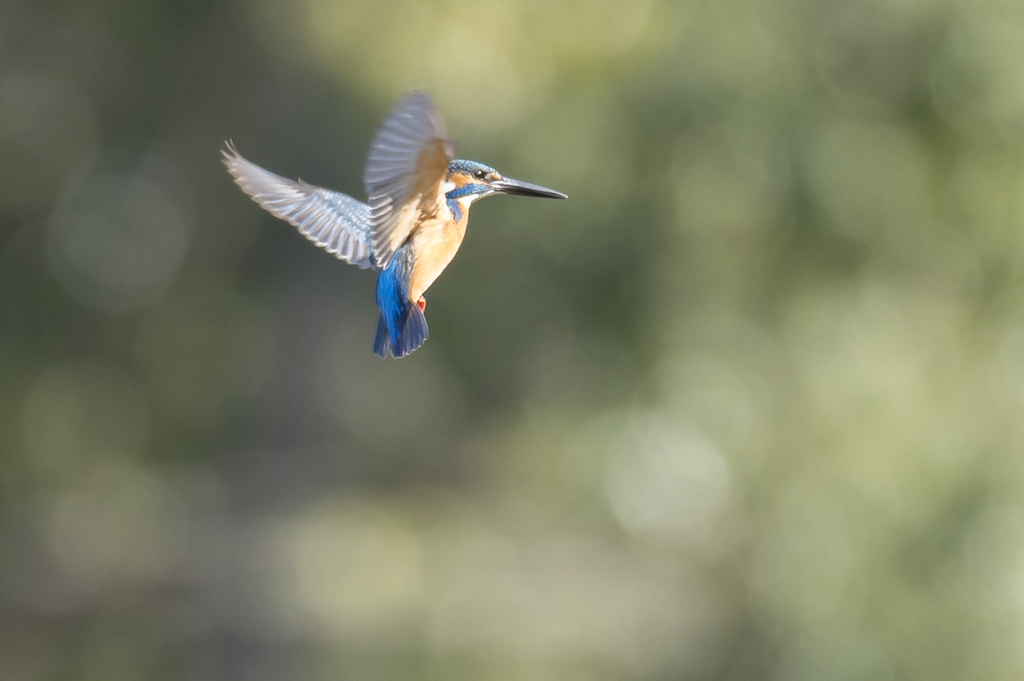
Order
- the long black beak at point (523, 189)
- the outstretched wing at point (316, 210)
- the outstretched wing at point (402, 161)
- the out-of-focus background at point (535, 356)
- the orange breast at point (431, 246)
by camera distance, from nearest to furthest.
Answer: the outstretched wing at point (402, 161), the long black beak at point (523, 189), the orange breast at point (431, 246), the outstretched wing at point (316, 210), the out-of-focus background at point (535, 356)

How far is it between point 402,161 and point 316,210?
47cm

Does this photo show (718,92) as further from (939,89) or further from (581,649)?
(581,649)

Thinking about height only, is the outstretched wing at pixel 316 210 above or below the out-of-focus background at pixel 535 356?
below

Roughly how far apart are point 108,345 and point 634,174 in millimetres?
3694

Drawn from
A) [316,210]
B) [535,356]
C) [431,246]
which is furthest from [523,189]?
[535,356]

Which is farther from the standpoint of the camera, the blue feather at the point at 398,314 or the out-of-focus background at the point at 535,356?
the out-of-focus background at the point at 535,356

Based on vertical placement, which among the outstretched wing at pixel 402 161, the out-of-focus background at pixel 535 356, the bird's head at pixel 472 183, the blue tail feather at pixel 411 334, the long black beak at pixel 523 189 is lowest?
the blue tail feather at pixel 411 334

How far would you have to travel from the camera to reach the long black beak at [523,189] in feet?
3.33

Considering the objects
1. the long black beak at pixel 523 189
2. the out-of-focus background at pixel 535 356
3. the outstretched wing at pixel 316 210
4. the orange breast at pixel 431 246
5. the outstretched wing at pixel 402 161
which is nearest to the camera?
the outstretched wing at pixel 402 161

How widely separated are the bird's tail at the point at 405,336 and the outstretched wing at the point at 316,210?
0.43 feet

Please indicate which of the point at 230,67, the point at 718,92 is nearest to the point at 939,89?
the point at 718,92

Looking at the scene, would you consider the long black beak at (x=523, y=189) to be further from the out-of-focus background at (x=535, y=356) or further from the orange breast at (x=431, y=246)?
the out-of-focus background at (x=535, y=356)

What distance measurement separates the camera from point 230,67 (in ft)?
22.6

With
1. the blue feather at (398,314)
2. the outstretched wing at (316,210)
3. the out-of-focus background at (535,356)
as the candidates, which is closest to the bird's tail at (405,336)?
the blue feather at (398,314)
